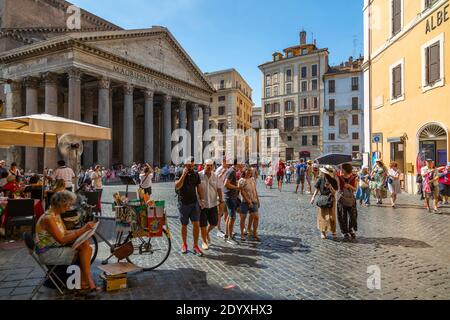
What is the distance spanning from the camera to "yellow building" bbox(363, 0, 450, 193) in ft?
40.8

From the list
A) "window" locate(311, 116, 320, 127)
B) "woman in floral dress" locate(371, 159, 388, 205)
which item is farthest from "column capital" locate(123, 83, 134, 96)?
"window" locate(311, 116, 320, 127)

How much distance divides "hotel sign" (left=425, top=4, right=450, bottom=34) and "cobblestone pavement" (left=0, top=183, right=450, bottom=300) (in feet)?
31.6

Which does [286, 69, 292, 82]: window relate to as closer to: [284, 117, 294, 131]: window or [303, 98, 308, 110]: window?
[303, 98, 308, 110]: window

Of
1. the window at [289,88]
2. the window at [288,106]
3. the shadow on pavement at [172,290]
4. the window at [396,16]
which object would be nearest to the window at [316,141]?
the window at [288,106]

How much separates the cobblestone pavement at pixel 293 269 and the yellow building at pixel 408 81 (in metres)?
7.94

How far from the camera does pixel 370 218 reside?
331 inches

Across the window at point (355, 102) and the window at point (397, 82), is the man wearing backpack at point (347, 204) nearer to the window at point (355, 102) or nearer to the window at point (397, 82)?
the window at point (397, 82)

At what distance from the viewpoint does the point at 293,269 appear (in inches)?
174

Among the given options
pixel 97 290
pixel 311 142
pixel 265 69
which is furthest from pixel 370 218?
pixel 265 69

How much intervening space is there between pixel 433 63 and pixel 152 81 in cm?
2376

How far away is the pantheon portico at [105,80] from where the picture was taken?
22328 mm

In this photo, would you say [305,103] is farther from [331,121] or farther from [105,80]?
[105,80]

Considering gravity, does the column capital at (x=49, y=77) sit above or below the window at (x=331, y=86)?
below
